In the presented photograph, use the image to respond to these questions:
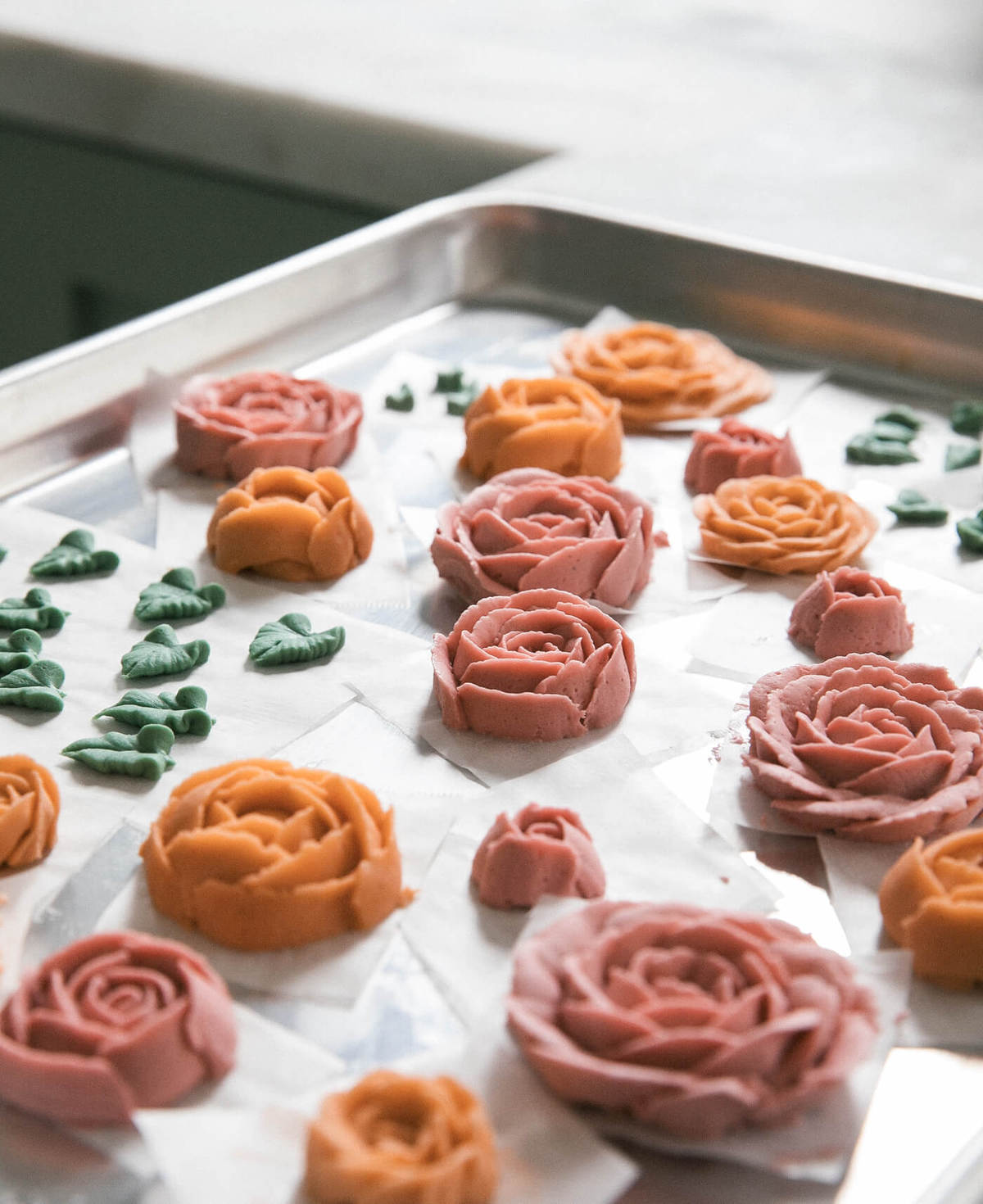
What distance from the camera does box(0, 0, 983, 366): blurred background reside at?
2.21 meters

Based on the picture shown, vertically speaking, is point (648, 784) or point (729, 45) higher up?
point (729, 45)

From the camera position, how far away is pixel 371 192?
2355 mm

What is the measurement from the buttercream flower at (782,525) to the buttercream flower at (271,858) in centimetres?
56

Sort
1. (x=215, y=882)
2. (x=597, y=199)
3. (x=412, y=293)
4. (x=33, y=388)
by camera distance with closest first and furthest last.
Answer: (x=215, y=882)
(x=33, y=388)
(x=412, y=293)
(x=597, y=199)

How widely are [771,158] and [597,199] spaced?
1.22ft

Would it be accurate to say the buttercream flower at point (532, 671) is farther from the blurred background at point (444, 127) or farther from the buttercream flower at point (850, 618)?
the blurred background at point (444, 127)

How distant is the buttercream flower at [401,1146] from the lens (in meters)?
0.72

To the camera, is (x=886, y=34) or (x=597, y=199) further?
(x=886, y=34)

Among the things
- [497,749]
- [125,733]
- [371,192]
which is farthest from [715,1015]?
[371,192]

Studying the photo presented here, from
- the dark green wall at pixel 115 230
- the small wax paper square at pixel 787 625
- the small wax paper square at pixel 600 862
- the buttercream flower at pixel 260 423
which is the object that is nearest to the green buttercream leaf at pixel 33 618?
the buttercream flower at pixel 260 423

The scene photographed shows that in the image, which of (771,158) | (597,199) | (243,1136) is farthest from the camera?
(771,158)

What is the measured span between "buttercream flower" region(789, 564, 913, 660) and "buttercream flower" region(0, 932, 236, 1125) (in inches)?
25.2

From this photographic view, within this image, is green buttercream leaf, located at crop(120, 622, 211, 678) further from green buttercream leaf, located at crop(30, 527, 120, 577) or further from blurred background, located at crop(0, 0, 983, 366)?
blurred background, located at crop(0, 0, 983, 366)

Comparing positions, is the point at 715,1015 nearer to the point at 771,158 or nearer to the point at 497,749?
the point at 497,749
